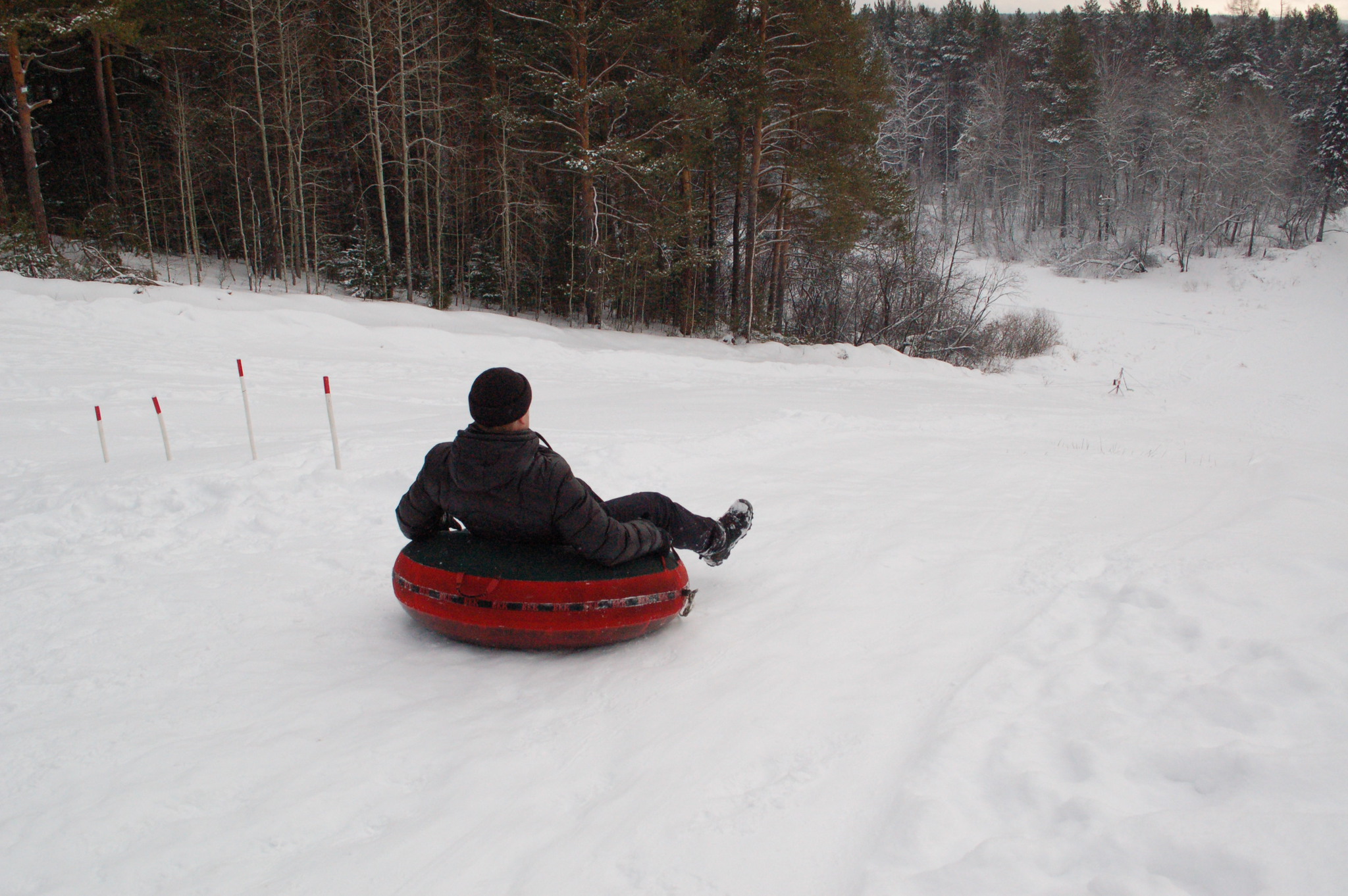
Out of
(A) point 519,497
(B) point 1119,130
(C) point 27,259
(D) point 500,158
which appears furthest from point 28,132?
(B) point 1119,130

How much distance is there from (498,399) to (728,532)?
178cm

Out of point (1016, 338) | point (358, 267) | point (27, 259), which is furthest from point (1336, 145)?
point (27, 259)

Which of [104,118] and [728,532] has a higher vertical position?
[104,118]

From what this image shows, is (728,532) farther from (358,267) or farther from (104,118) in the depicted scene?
(104,118)

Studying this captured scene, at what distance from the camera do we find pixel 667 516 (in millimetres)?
4160

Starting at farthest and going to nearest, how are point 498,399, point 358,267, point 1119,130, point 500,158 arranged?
1. point 1119,130
2. point 358,267
3. point 500,158
4. point 498,399

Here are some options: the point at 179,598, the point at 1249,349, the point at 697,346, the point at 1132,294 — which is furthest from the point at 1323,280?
the point at 179,598

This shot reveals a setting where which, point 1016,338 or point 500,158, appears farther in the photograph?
point 1016,338

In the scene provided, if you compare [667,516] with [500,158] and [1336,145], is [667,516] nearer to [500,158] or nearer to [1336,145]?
[500,158]

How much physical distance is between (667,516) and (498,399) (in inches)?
49.6

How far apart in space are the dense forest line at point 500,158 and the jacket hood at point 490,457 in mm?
18104

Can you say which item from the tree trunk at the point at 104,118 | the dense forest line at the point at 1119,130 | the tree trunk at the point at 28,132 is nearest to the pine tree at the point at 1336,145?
the dense forest line at the point at 1119,130

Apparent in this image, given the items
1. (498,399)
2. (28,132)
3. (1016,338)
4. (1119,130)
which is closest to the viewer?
(498,399)

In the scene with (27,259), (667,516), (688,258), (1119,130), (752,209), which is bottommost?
(667,516)
